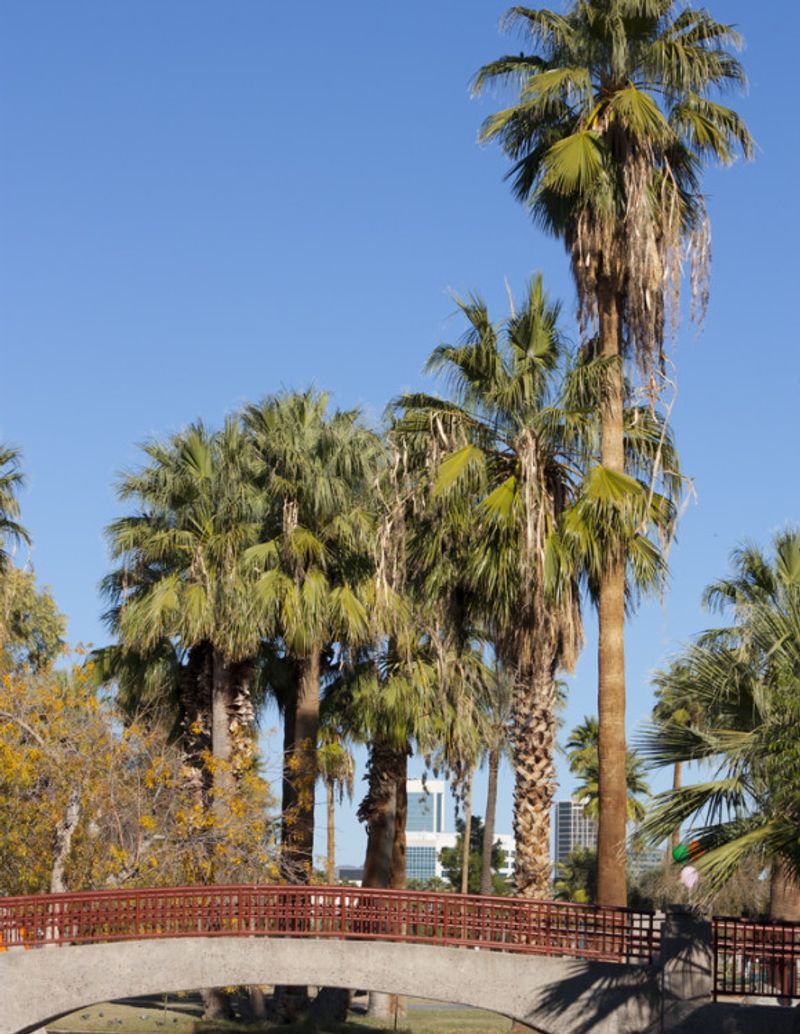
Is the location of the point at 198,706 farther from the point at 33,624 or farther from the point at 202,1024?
the point at 33,624

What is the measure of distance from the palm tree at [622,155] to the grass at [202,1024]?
1481 cm

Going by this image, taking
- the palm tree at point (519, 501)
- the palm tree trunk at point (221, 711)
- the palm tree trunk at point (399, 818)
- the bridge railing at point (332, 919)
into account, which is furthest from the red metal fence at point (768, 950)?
the palm tree trunk at point (399, 818)

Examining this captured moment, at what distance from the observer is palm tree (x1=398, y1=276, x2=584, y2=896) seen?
2281 cm

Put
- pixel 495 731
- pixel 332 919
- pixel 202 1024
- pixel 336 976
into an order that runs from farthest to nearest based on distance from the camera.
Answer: pixel 495 731 → pixel 202 1024 → pixel 332 919 → pixel 336 976

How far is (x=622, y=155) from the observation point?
23828 mm

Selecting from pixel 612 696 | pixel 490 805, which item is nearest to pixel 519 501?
pixel 612 696

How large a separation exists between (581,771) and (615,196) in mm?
57411

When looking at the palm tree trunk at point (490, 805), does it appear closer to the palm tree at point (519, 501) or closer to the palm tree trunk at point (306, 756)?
the palm tree trunk at point (306, 756)

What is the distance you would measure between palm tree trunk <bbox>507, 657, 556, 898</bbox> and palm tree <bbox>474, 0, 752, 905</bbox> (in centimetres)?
414

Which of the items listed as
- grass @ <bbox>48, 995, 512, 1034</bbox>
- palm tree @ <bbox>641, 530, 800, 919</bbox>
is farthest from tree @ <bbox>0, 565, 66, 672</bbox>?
palm tree @ <bbox>641, 530, 800, 919</bbox>

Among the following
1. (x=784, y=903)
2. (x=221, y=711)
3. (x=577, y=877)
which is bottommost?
(x=577, y=877)

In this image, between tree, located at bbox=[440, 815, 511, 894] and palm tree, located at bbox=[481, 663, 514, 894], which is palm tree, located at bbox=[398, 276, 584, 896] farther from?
tree, located at bbox=[440, 815, 511, 894]

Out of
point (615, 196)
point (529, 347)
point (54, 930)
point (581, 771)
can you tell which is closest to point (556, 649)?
point (529, 347)

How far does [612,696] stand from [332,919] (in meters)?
5.05
